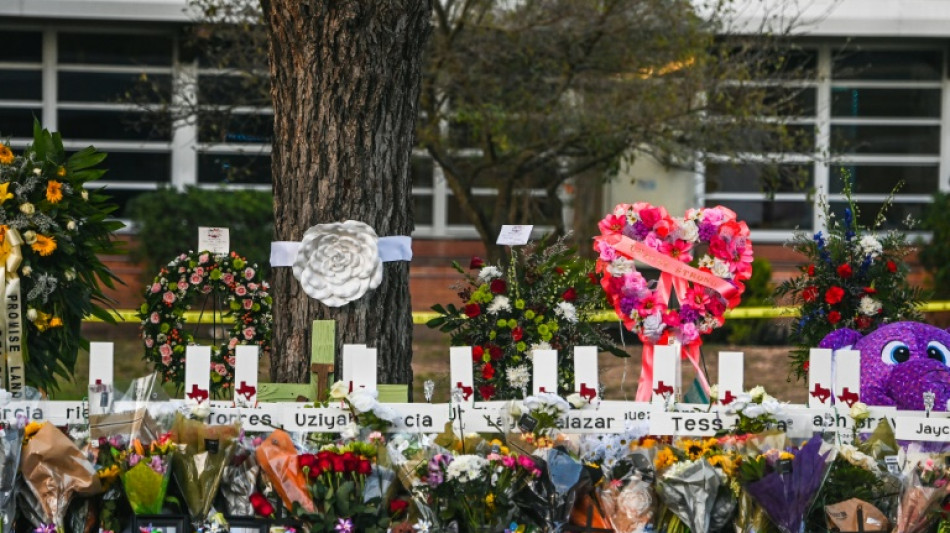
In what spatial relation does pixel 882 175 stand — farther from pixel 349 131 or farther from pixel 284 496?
pixel 284 496

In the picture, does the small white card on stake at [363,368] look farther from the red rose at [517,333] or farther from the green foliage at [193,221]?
the green foliage at [193,221]

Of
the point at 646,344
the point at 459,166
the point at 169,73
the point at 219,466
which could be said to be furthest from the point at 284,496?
the point at 169,73

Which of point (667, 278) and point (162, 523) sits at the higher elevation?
point (667, 278)

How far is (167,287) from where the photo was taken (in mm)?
6219

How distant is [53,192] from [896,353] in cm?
350

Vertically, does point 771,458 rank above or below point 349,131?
below

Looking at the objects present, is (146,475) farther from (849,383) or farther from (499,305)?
(849,383)

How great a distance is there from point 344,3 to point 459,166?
7463 millimetres

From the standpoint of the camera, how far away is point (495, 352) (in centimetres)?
552

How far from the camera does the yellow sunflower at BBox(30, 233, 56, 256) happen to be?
5.28m

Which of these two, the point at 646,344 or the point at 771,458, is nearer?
the point at 771,458

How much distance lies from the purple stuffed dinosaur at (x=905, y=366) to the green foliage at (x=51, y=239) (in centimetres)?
320

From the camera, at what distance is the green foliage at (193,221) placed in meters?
13.7

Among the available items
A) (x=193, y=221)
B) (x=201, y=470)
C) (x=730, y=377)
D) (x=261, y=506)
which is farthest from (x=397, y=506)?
(x=193, y=221)
